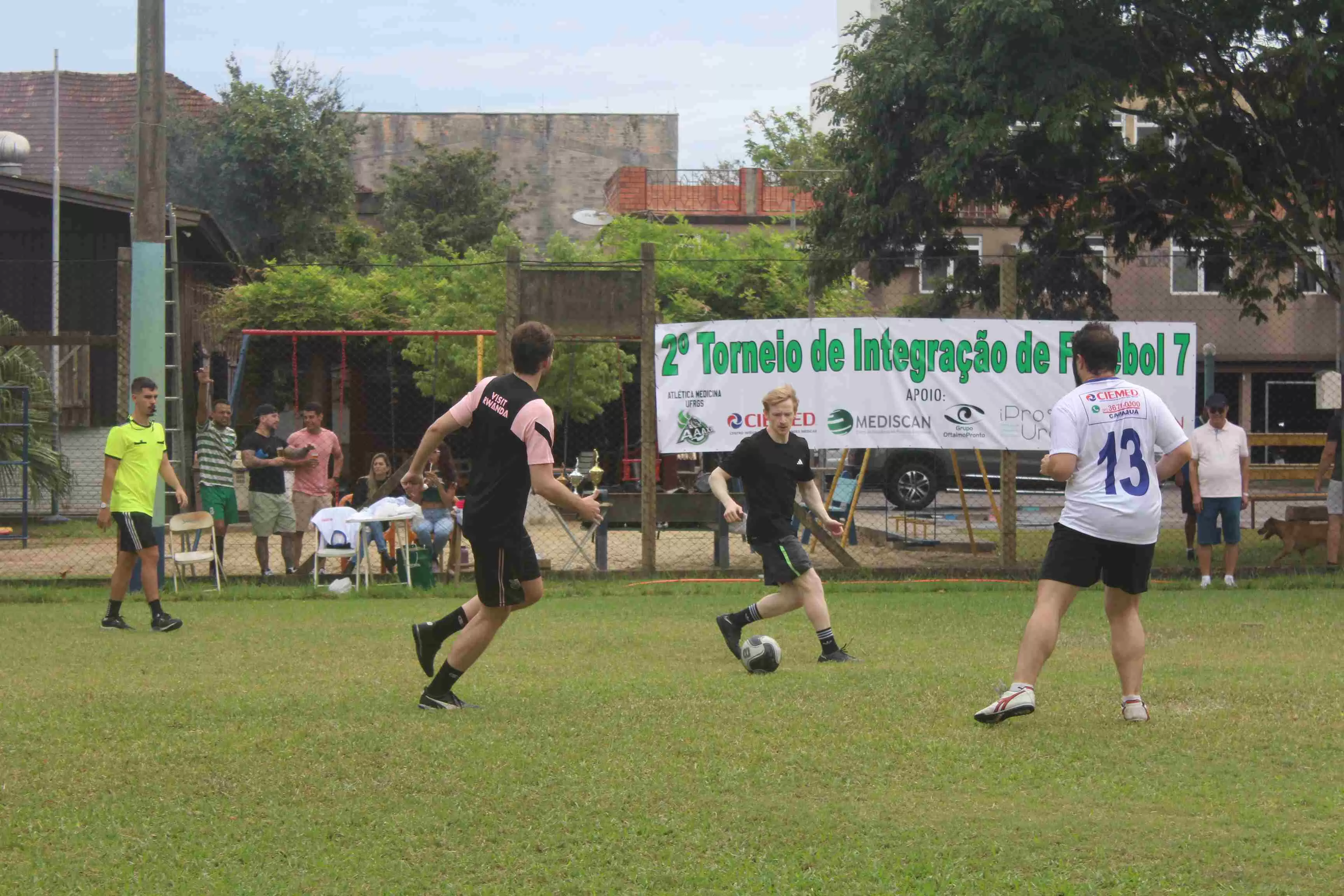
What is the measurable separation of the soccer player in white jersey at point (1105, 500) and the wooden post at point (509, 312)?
733cm

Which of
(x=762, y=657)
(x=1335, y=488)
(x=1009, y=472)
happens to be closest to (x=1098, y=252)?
(x=1335, y=488)

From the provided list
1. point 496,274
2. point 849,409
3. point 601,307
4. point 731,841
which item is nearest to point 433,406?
point 601,307

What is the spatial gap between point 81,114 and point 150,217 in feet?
97.7

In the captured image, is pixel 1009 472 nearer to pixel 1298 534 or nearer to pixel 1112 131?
pixel 1298 534

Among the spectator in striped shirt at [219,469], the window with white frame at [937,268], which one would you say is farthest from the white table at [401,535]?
the window with white frame at [937,268]

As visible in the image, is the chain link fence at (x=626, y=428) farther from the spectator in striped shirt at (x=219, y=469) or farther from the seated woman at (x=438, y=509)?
the spectator in striped shirt at (x=219, y=469)

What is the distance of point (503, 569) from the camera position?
23.5ft

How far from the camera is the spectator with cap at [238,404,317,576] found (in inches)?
559

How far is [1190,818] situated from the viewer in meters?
5.17

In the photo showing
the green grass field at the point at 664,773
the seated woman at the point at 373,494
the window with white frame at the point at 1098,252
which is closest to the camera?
the green grass field at the point at 664,773

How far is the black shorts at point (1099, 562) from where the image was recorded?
6.82 metres

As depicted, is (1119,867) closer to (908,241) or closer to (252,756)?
(252,756)

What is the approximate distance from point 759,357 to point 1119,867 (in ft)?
31.2

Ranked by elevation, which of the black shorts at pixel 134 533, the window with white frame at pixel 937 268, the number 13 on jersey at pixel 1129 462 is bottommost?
the black shorts at pixel 134 533
